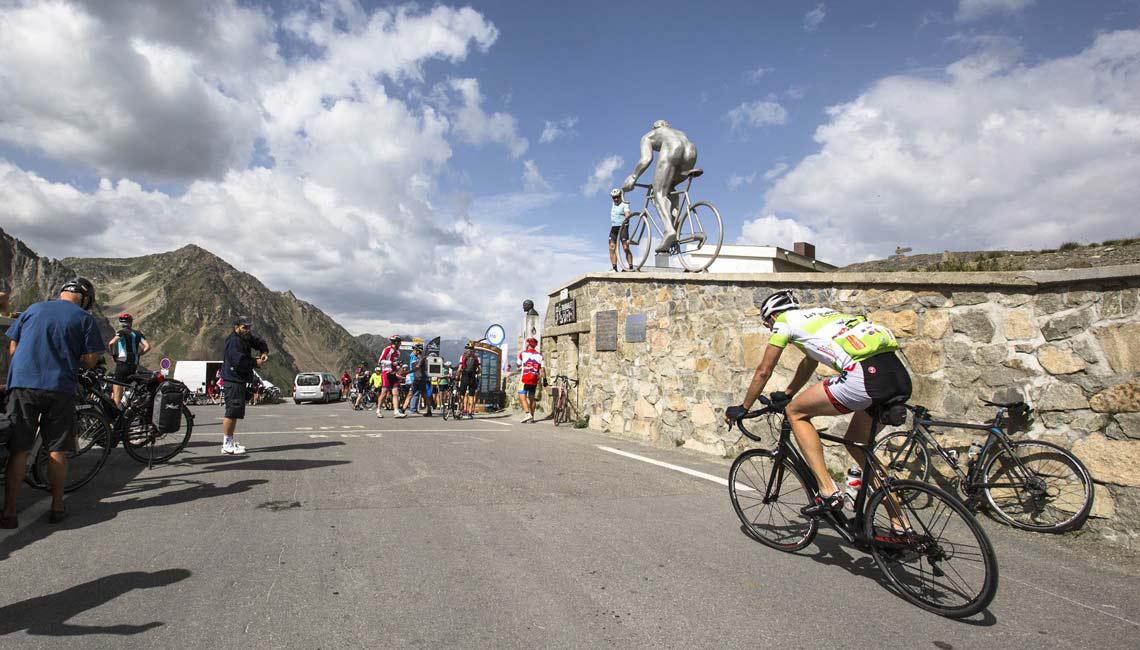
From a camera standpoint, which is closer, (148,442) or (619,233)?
(148,442)

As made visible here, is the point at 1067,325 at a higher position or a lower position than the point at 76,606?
higher

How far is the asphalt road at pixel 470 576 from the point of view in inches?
115

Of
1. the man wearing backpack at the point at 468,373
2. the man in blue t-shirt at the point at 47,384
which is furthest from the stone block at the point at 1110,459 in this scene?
the man wearing backpack at the point at 468,373

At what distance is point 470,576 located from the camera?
11.8 ft

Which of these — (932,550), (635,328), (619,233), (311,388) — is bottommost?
(932,550)

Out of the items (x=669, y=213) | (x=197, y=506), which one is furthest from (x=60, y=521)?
(x=669, y=213)

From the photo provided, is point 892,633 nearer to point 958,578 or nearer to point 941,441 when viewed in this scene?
point 958,578

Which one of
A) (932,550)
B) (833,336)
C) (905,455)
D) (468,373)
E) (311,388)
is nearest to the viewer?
(932,550)

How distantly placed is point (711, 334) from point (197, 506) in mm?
6798

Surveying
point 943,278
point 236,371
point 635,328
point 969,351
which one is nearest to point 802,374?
point 969,351

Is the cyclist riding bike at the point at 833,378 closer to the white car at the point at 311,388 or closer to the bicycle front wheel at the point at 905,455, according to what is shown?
the bicycle front wheel at the point at 905,455

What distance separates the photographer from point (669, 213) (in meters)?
12.2

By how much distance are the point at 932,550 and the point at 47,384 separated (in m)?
5.94

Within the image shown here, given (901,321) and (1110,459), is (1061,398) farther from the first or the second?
(901,321)
